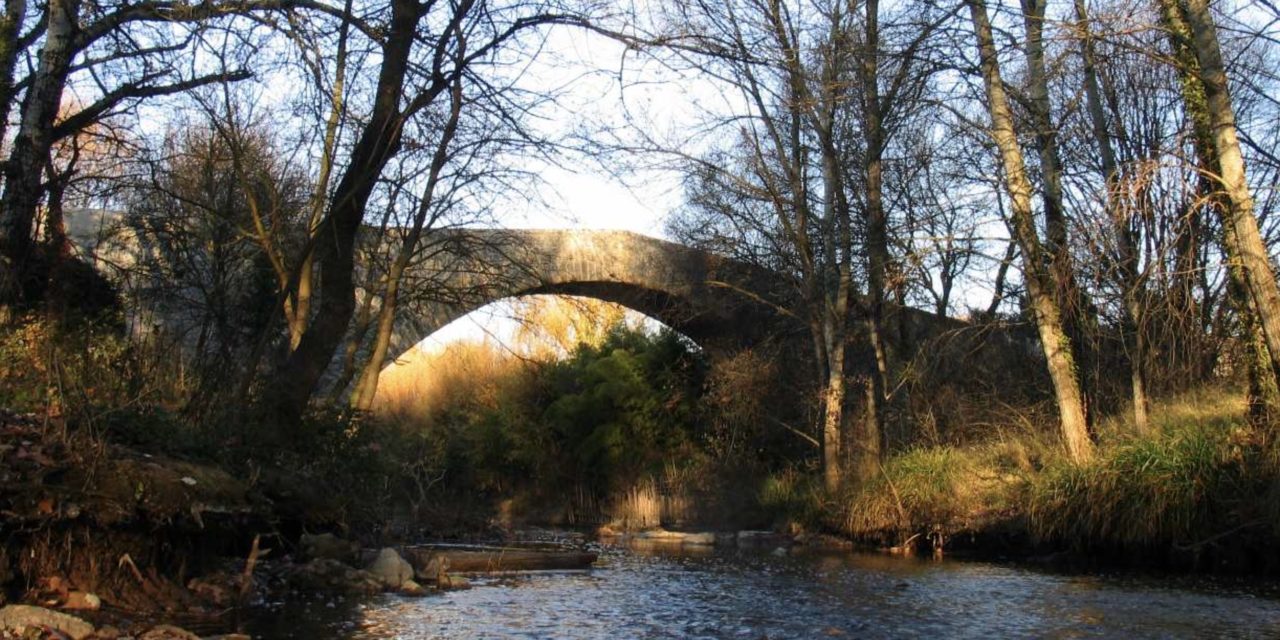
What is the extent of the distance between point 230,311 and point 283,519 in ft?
27.4

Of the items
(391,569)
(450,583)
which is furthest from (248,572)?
(450,583)

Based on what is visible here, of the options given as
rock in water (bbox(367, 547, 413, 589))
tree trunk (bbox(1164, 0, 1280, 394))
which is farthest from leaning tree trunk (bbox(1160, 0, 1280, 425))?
rock in water (bbox(367, 547, 413, 589))

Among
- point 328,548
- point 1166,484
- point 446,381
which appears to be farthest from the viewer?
point 446,381

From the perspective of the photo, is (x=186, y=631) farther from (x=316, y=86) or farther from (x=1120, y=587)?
(x=1120, y=587)

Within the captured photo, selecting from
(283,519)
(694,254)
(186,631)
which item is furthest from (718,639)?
(694,254)

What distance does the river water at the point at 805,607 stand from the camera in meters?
5.84

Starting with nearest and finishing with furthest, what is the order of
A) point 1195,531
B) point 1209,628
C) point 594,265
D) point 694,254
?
1. point 1209,628
2. point 1195,531
3. point 694,254
4. point 594,265

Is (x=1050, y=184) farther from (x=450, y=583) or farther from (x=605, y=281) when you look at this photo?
(x=605, y=281)

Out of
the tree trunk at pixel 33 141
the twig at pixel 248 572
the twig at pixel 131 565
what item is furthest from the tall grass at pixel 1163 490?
the tree trunk at pixel 33 141

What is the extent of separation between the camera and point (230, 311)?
14852 millimetres

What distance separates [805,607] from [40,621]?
4455mm

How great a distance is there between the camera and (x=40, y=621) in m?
4.49

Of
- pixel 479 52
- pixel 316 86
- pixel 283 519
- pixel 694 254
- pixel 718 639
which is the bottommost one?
pixel 718 639

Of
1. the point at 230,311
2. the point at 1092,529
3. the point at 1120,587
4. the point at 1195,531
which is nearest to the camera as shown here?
the point at 1120,587
